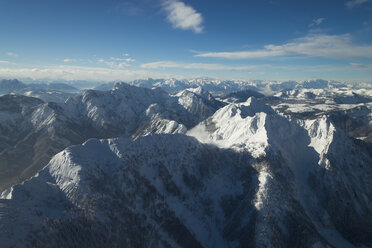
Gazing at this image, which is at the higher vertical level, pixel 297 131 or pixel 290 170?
pixel 297 131

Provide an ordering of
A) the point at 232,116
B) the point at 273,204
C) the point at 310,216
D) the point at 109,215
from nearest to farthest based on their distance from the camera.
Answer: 1. the point at 109,215
2. the point at 273,204
3. the point at 310,216
4. the point at 232,116

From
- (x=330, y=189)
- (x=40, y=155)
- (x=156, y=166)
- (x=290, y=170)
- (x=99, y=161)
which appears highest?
(x=99, y=161)

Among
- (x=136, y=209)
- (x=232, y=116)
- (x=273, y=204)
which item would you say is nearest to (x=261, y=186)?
(x=273, y=204)

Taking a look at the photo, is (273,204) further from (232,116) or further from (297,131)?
(232,116)

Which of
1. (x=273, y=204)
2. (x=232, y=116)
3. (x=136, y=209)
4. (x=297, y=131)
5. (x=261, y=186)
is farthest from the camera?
(x=232, y=116)

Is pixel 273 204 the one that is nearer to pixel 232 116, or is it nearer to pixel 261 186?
pixel 261 186

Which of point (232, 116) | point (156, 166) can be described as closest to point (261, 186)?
point (156, 166)

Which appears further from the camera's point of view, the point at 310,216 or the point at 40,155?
the point at 40,155
